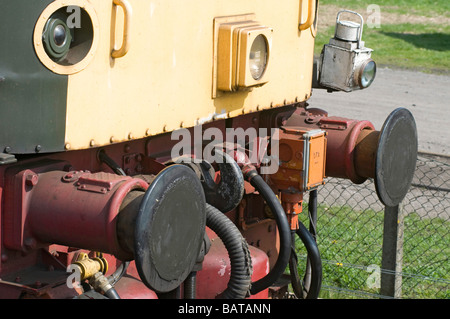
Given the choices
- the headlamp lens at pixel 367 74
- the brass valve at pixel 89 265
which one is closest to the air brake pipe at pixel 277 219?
the brass valve at pixel 89 265

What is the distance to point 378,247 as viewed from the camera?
19.7 feet

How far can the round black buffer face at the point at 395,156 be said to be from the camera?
3.94 metres

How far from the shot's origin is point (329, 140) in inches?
164

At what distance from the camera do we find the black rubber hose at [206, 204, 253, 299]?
3.46 metres

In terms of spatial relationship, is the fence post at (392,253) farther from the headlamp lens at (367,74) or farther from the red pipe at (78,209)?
the red pipe at (78,209)

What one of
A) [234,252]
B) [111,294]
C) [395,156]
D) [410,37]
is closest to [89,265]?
[111,294]

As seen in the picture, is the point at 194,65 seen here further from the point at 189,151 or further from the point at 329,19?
the point at 329,19

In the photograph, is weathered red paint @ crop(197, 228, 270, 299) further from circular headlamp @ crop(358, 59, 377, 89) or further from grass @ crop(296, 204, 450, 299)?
grass @ crop(296, 204, 450, 299)

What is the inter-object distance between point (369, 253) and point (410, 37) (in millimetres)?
12492

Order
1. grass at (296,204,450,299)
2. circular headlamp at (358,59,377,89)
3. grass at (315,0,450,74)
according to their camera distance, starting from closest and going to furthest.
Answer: circular headlamp at (358,59,377,89) → grass at (296,204,450,299) → grass at (315,0,450,74)

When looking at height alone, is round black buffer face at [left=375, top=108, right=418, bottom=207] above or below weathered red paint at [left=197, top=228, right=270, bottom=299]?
above

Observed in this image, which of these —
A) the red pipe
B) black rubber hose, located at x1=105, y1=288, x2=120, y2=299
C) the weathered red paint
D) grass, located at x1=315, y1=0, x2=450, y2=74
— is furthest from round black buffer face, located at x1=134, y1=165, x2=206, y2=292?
grass, located at x1=315, y1=0, x2=450, y2=74

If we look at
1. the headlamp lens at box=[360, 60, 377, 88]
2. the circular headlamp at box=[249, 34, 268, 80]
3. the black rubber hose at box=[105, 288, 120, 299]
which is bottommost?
the black rubber hose at box=[105, 288, 120, 299]

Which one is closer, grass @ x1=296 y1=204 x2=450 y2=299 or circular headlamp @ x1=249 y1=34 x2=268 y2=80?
circular headlamp @ x1=249 y1=34 x2=268 y2=80
